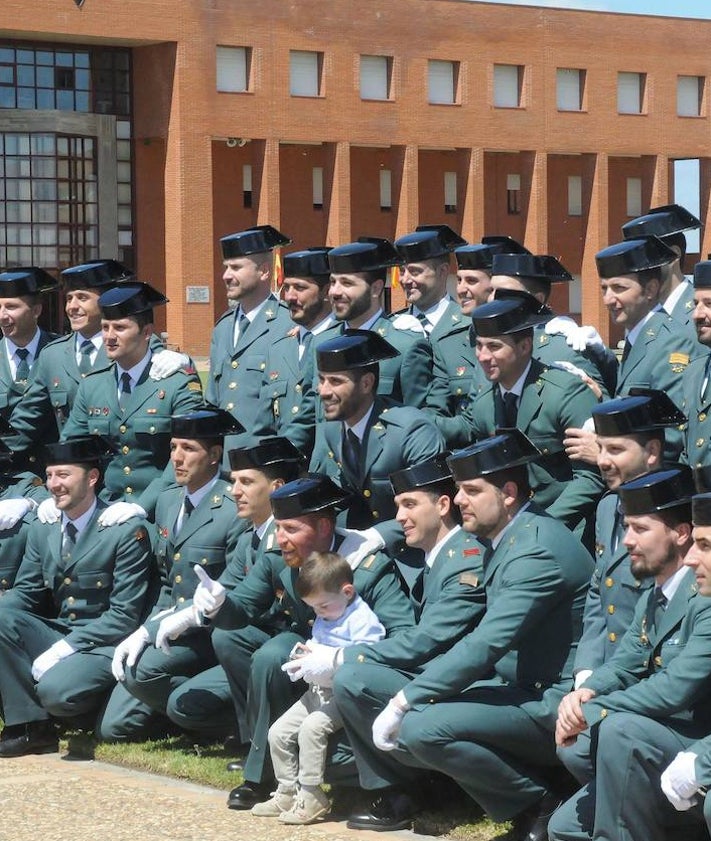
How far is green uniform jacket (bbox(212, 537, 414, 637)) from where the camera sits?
782 centimetres

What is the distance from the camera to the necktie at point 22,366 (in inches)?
445

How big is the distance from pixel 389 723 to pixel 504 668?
581 millimetres

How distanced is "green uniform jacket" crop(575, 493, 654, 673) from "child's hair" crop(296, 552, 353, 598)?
1.09m

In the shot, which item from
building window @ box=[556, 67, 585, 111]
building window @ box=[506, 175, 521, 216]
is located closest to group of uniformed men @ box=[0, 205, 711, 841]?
building window @ box=[506, 175, 521, 216]

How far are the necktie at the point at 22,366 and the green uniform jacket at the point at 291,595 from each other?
342 cm

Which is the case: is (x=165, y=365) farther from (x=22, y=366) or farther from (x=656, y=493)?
(x=656, y=493)

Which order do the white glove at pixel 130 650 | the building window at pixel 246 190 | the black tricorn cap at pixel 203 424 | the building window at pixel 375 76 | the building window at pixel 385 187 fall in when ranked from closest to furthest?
the white glove at pixel 130 650 < the black tricorn cap at pixel 203 424 < the building window at pixel 375 76 < the building window at pixel 246 190 < the building window at pixel 385 187

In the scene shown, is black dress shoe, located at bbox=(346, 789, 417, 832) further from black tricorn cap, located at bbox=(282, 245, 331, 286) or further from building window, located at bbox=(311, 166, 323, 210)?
building window, located at bbox=(311, 166, 323, 210)

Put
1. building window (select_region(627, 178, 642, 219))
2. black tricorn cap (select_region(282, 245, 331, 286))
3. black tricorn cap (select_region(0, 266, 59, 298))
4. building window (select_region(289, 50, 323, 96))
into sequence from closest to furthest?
1. black tricorn cap (select_region(282, 245, 331, 286))
2. black tricorn cap (select_region(0, 266, 59, 298))
3. building window (select_region(289, 50, 323, 96))
4. building window (select_region(627, 178, 642, 219))

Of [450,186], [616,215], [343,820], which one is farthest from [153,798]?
[616,215]

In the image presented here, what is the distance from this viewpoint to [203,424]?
893 centimetres

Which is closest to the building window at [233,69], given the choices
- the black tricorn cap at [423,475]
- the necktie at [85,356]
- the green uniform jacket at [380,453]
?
the necktie at [85,356]

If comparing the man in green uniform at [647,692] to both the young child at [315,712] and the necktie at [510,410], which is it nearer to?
the young child at [315,712]

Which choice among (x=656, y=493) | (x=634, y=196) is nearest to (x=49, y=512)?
(x=656, y=493)
